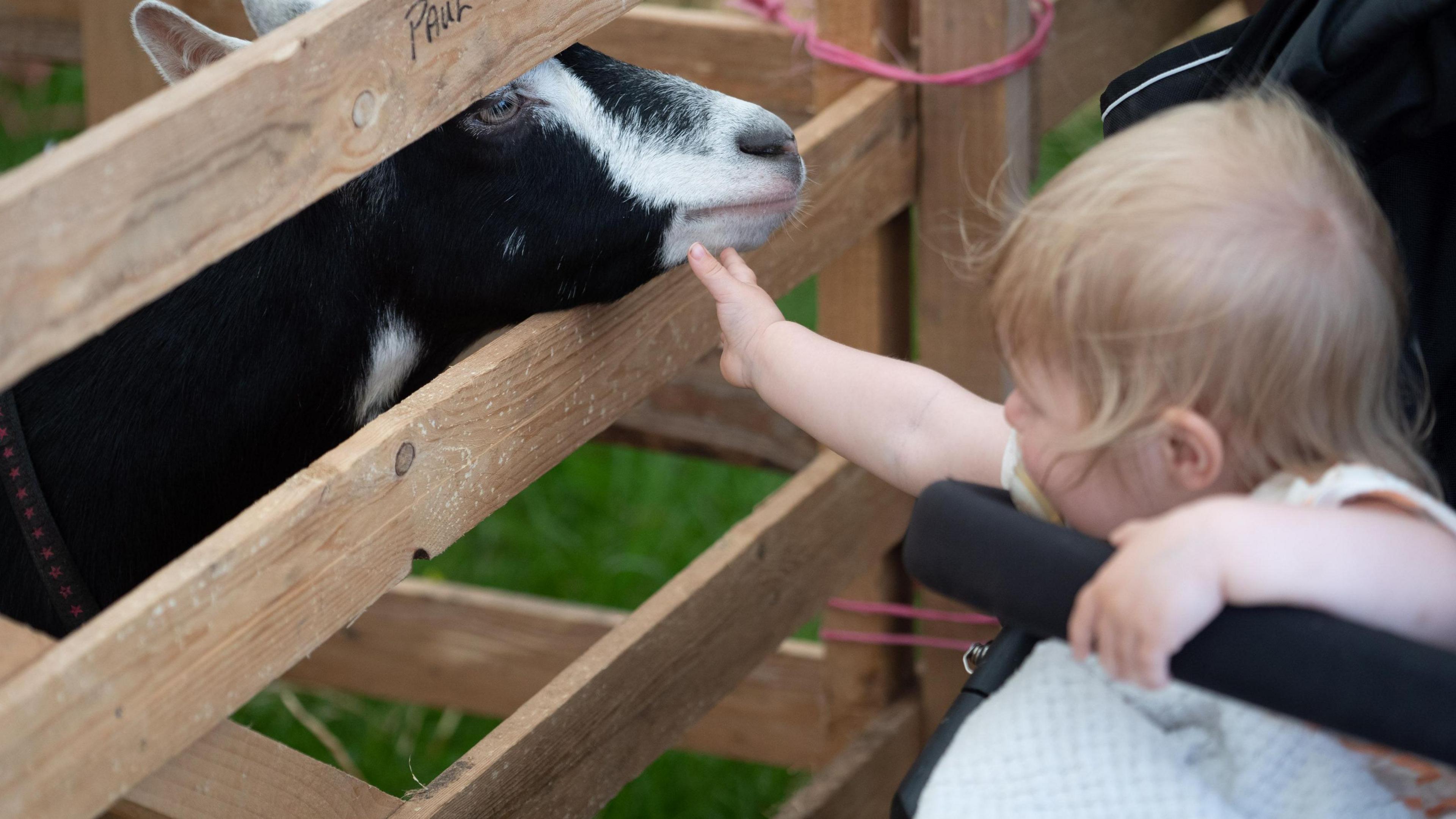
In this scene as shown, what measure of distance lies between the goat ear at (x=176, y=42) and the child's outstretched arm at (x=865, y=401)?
69 centimetres

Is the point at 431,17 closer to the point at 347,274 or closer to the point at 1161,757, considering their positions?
the point at 347,274

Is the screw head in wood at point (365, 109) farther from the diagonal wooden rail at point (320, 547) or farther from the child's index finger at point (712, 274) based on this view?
the child's index finger at point (712, 274)

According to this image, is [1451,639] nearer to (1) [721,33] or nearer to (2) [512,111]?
(2) [512,111]

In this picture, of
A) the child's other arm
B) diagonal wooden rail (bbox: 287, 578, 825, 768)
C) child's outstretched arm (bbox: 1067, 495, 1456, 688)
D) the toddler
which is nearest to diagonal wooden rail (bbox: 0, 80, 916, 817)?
the toddler

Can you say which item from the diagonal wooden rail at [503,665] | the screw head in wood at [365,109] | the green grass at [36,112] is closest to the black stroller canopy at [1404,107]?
the screw head in wood at [365,109]

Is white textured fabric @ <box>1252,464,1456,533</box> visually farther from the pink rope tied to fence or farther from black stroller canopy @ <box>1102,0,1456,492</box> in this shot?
the pink rope tied to fence

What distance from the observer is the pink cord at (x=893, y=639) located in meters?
2.78

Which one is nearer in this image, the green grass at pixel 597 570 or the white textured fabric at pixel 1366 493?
the white textured fabric at pixel 1366 493

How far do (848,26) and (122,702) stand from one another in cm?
170

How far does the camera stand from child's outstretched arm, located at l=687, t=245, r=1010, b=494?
1591mm

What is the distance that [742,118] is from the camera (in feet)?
6.19

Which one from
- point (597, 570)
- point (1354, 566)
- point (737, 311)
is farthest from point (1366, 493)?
point (597, 570)

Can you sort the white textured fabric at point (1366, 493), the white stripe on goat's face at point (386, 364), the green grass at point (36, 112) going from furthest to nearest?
the green grass at point (36, 112) < the white stripe on goat's face at point (386, 364) < the white textured fabric at point (1366, 493)

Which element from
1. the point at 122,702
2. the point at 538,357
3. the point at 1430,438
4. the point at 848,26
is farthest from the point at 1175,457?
the point at 848,26
